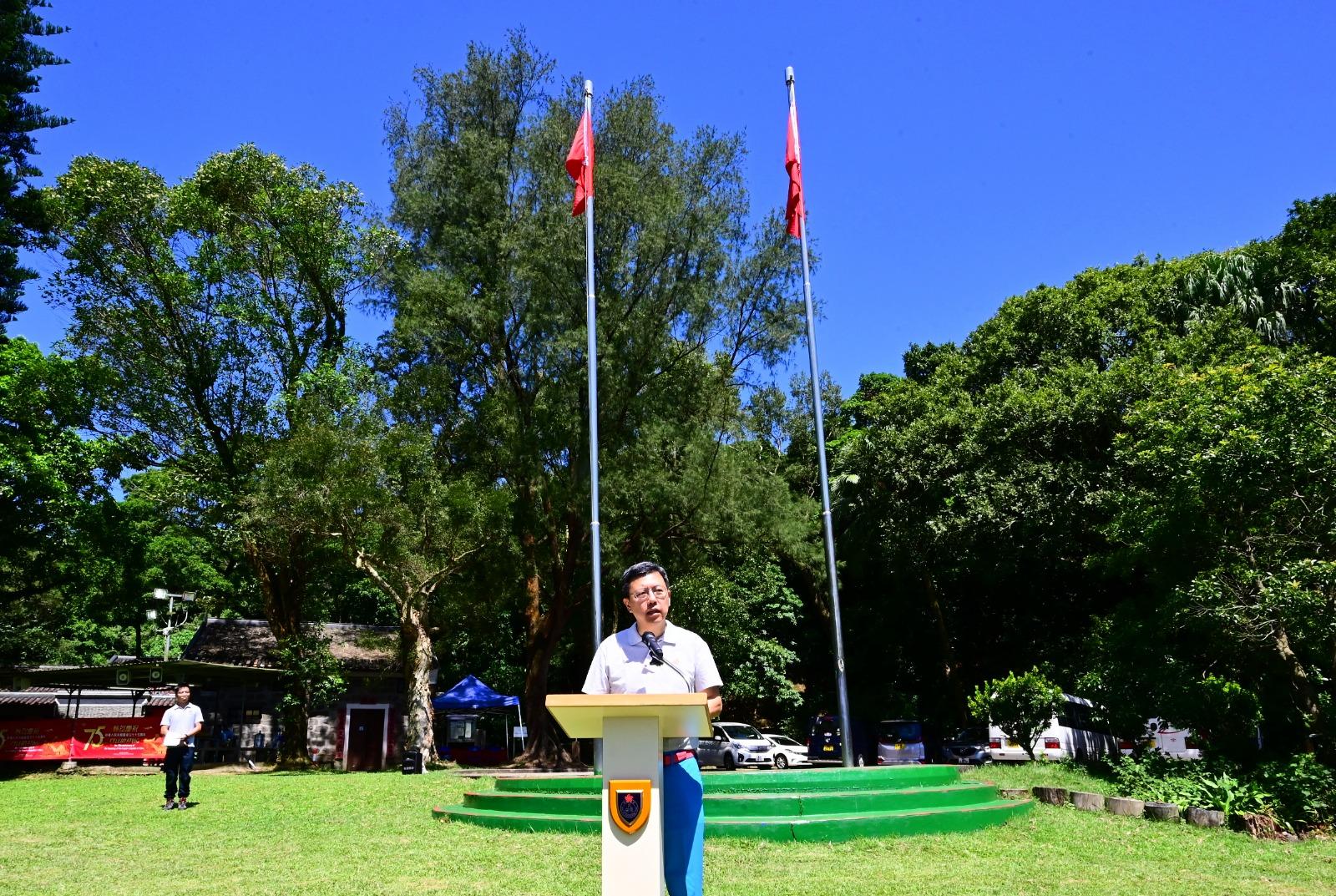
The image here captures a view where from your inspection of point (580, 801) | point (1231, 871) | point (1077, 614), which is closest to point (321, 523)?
point (580, 801)

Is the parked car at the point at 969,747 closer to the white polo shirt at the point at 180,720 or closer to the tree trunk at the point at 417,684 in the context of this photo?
the tree trunk at the point at 417,684

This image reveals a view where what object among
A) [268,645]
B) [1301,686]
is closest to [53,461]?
[268,645]

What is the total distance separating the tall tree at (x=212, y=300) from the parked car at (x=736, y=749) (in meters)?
10.6

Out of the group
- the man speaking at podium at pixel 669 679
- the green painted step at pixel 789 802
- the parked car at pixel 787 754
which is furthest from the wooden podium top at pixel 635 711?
the parked car at pixel 787 754

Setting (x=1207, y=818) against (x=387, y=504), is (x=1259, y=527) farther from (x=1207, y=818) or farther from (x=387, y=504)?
(x=387, y=504)

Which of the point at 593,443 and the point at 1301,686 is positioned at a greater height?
the point at 593,443

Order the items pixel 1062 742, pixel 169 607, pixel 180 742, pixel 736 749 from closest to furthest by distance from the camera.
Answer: pixel 180 742, pixel 1062 742, pixel 736 749, pixel 169 607

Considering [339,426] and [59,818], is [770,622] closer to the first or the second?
[339,426]

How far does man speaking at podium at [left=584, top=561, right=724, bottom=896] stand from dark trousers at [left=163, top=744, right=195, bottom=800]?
32.0 feet

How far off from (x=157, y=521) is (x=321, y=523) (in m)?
7.28

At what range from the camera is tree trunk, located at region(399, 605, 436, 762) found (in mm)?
22391

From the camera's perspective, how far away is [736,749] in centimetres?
2592

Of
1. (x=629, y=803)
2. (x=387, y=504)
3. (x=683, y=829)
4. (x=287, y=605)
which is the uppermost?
(x=387, y=504)

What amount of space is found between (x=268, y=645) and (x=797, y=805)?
82.9ft
